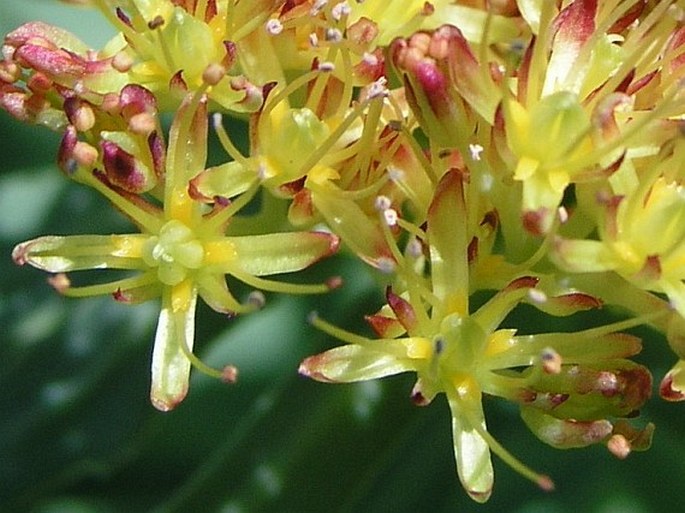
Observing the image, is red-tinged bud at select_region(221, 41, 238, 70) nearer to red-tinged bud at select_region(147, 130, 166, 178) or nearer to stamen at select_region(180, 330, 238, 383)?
red-tinged bud at select_region(147, 130, 166, 178)

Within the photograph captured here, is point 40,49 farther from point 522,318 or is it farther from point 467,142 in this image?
point 522,318

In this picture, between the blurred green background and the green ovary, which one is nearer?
the green ovary

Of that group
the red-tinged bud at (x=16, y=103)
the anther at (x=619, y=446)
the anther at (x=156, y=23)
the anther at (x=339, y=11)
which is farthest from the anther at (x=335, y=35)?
the anther at (x=619, y=446)

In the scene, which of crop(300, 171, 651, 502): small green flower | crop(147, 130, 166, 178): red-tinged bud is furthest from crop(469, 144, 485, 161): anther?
crop(147, 130, 166, 178): red-tinged bud

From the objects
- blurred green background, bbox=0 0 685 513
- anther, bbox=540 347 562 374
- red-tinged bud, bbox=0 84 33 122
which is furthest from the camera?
blurred green background, bbox=0 0 685 513

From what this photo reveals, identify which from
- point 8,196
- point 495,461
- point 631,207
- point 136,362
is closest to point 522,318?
point 495,461

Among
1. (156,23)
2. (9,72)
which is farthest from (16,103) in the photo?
(156,23)

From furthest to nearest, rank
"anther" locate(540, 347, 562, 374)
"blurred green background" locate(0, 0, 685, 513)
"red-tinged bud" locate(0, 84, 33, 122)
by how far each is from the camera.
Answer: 1. "blurred green background" locate(0, 0, 685, 513)
2. "red-tinged bud" locate(0, 84, 33, 122)
3. "anther" locate(540, 347, 562, 374)

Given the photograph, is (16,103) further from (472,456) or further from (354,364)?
(472,456)
